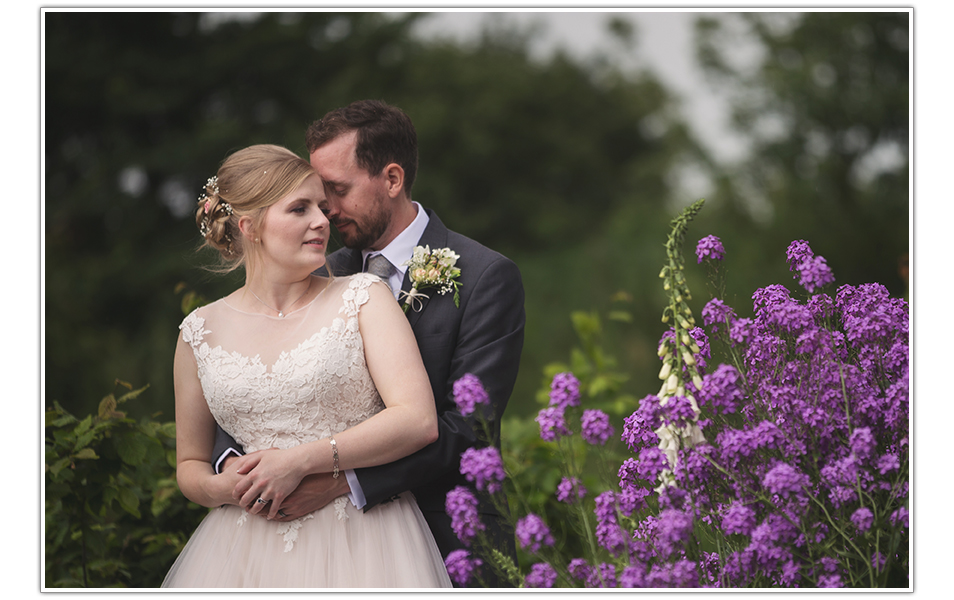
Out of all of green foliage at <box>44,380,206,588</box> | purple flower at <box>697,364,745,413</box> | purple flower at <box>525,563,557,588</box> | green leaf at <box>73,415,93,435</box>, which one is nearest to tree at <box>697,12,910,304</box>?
purple flower at <box>697,364,745,413</box>

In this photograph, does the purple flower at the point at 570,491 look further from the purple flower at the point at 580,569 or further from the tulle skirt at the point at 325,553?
the tulle skirt at the point at 325,553

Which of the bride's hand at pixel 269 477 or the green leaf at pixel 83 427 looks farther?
the green leaf at pixel 83 427

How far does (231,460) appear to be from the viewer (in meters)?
2.48

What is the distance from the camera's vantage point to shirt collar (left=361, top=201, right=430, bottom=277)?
9.50ft

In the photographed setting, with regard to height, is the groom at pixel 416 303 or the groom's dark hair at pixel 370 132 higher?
the groom's dark hair at pixel 370 132

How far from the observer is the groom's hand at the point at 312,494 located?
2373 mm

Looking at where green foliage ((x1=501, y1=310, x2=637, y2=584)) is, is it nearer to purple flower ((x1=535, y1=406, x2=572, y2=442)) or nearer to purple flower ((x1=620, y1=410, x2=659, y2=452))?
purple flower ((x1=620, y1=410, x2=659, y2=452))

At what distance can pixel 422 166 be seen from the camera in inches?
548

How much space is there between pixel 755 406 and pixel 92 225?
26.6 feet

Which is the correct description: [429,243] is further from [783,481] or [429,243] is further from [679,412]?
[783,481]

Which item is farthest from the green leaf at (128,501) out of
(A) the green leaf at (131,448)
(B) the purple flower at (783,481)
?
(B) the purple flower at (783,481)

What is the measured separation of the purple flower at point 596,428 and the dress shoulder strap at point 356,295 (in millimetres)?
944

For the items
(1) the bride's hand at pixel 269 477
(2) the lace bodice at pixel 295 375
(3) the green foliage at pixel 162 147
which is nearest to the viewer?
(1) the bride's hand at pixel 269 477

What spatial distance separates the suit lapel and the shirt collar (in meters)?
0.02
